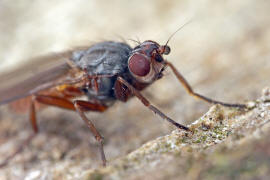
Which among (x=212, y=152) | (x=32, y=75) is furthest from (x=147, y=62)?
(x=32, y=75)

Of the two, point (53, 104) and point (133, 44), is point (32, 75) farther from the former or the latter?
point (133, 44)

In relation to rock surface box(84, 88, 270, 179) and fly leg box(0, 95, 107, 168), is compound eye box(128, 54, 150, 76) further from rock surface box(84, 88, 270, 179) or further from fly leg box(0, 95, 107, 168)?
rock surface box(84, 88, 270, 179)

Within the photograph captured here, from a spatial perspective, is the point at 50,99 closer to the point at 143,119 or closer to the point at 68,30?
the point at 143,119

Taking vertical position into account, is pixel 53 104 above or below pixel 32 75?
below

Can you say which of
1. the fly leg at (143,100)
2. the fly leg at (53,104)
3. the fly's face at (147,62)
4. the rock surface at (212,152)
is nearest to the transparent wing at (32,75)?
the fly leg at (53,104)

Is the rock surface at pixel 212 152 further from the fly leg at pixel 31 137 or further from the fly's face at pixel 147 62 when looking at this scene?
the fly leg at pixel 31 137

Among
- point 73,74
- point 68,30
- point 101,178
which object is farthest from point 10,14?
point 101,178

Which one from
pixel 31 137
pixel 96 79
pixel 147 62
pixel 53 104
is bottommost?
pixel 147 62
